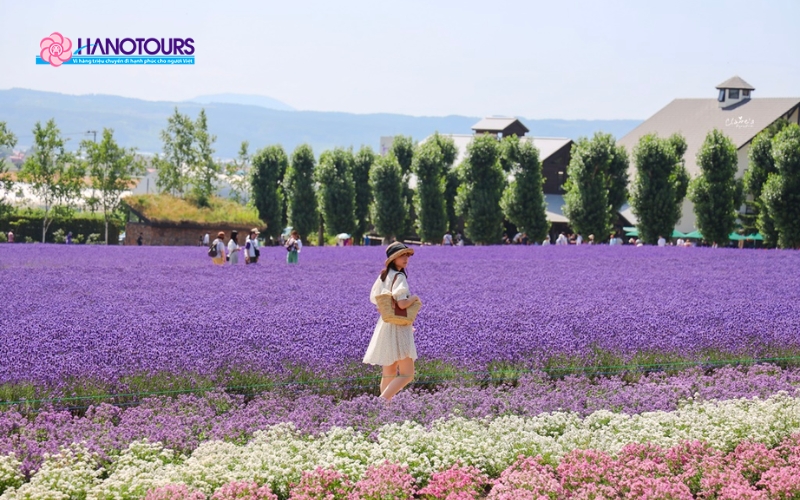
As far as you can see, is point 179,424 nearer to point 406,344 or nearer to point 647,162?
point 406,344

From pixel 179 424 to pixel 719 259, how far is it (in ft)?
76.0

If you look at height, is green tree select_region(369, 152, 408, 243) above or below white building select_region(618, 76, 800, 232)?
below

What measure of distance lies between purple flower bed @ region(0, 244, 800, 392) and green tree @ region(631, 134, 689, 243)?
25311mm

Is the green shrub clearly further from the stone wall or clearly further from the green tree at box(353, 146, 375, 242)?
the green tree at box(353, 146, 375, 242)

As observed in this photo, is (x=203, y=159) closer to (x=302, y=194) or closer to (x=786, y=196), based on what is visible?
(x=302, y=194)

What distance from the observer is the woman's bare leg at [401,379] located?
30.3 ft

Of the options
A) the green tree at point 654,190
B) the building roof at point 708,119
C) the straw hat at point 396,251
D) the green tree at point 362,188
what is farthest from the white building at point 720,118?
the straw hat at point 396,251

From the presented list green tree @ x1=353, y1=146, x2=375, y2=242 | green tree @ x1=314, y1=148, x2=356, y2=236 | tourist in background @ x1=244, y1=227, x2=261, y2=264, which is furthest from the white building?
tourist in background @ x1=244, y1=227, x2=261, y2=264

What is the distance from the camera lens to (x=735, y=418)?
8148 millimetres

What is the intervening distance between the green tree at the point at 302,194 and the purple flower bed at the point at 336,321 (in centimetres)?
3624

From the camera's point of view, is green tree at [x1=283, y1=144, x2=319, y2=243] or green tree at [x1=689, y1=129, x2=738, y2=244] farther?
green tree at [x1=283, y1=144, x2=319, y2=243]

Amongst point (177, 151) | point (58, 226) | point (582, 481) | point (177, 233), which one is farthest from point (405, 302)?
point (177, 151)

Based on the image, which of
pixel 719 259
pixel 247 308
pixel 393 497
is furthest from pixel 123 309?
pixel 719 259

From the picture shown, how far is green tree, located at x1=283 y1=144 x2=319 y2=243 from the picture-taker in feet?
196
